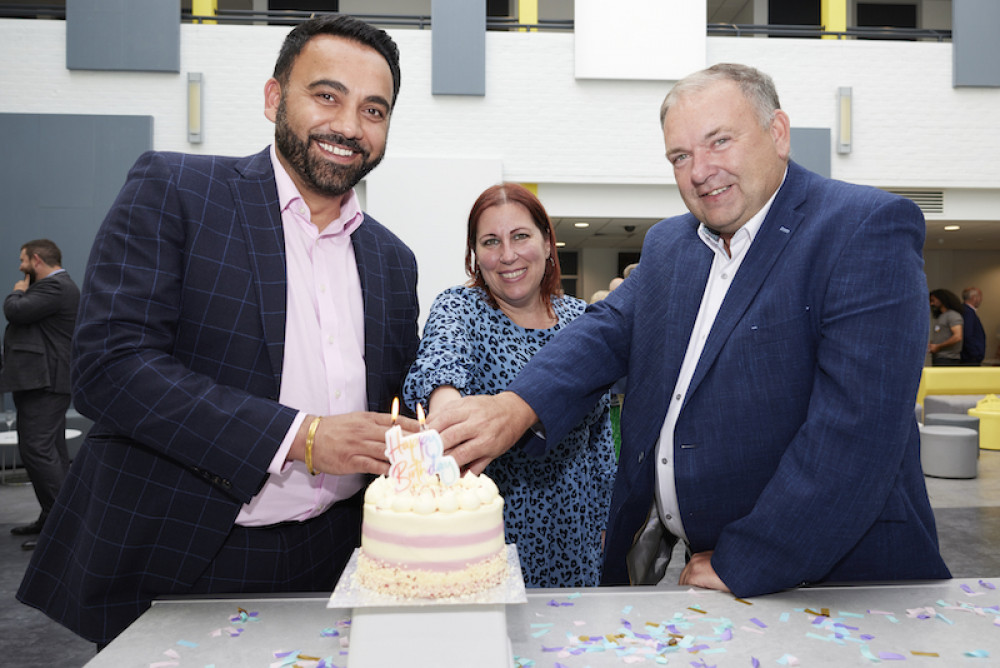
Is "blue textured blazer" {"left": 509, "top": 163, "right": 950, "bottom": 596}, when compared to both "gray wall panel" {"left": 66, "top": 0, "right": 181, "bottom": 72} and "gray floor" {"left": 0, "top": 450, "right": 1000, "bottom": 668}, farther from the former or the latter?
"gray wall panel" {"left": 66, "top": 0, "right": 181, "bottom": 72}

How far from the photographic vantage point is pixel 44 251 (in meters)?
5.01

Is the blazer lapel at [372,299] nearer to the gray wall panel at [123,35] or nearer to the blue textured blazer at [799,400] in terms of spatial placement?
the blue textured blazer at [799,400]

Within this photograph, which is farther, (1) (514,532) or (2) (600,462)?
(2) (600,462)

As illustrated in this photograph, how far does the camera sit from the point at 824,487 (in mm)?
1339

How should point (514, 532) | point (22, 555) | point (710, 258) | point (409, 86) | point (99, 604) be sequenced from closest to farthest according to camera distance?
point (99, 604), point (710, 258), point (514, 532), point (22, 555), point (409, 86)

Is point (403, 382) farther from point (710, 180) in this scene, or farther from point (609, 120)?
point (609, 120)

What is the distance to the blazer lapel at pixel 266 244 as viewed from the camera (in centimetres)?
152

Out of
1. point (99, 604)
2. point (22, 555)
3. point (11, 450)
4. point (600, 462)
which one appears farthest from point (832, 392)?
point (11, 450)

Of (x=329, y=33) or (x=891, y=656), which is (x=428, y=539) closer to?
(x=891, y=656)

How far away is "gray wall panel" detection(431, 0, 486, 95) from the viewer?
346 inches

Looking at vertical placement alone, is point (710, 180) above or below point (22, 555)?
above

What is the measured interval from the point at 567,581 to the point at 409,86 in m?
7.68

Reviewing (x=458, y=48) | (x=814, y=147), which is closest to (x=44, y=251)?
(x=458, y=48)

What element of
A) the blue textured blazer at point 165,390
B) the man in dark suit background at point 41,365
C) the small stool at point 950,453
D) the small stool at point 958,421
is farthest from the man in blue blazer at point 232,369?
the small stool at point 958,421
